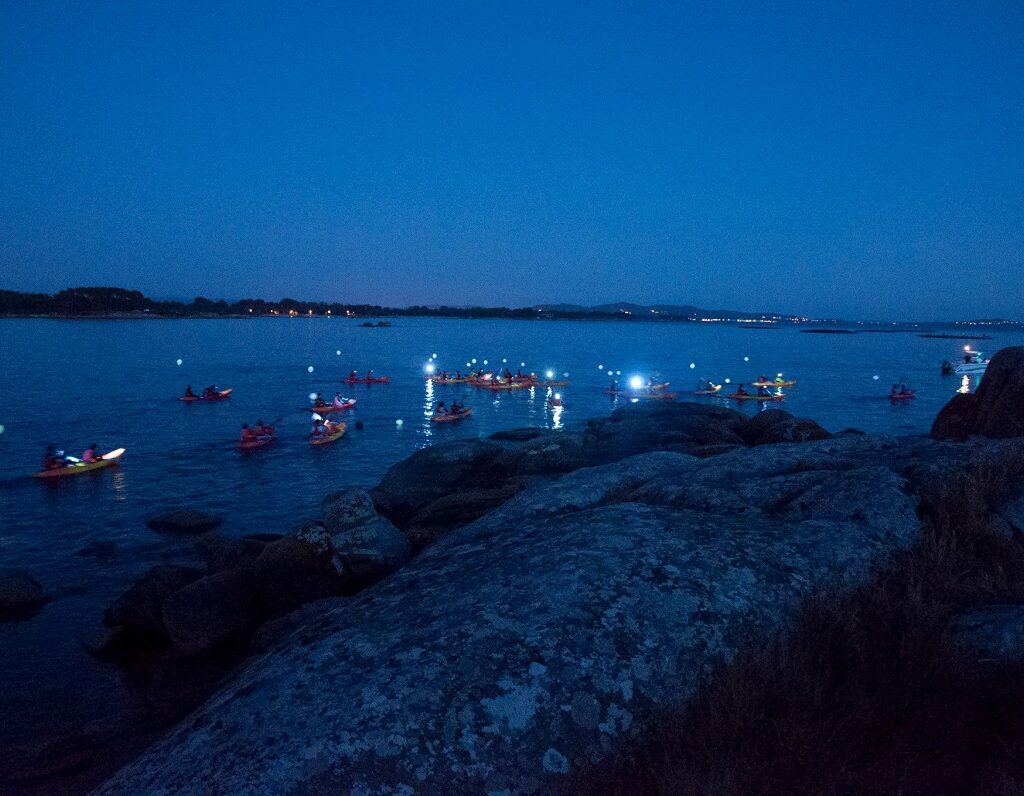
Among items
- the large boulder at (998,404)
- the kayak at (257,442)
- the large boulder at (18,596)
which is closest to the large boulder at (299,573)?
the large boulder at (18,596)

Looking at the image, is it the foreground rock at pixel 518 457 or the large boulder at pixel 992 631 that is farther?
the foreground rock at pixel 518 457

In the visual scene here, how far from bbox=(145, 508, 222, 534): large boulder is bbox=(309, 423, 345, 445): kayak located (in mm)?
16013

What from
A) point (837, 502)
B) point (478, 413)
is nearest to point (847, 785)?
point (837, 502)

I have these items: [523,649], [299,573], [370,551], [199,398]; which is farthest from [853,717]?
[199,398]

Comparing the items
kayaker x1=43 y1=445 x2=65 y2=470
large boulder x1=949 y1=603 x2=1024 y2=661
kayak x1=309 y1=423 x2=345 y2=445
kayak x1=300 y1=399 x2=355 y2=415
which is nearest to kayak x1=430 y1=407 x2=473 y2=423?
kayak x1=300 y1=399 x2=355 y2=415

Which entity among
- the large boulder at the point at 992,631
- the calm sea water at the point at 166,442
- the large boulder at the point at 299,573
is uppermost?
the large boulder at the point at 992,631

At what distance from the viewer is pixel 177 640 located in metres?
13.3

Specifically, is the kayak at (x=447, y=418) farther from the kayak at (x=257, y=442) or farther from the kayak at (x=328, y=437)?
the kayak at (x=257, y=442)

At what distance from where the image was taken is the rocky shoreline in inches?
154

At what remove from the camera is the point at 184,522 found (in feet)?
77.5

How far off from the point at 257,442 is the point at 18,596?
74.8 ft

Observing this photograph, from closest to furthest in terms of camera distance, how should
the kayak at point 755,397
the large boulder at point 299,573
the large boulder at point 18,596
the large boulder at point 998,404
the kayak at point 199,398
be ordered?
the large boulder at point 299,573, the large boulder at point 998,404, the large boulder at point 18,596, the kayak at point 199,398, the kayak at point 755,397

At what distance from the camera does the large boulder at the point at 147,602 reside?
46.6 feet

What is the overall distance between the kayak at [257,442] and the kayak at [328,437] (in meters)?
2.39
